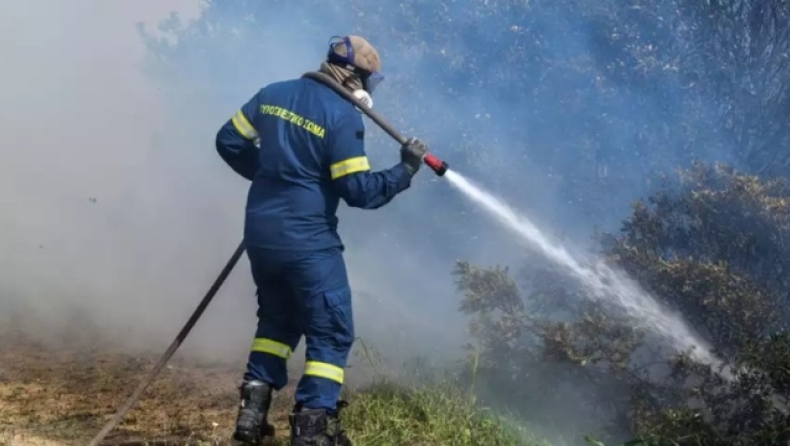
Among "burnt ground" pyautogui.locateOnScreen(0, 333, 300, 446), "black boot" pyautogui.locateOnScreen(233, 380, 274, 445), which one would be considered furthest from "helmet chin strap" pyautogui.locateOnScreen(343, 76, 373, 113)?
"burnt ground" pyautogui.locateOnScreen(0, 333, 300, 446)

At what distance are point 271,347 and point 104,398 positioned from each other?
4.90 ft

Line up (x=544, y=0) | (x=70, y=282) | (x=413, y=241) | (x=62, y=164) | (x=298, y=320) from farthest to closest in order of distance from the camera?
(x=62, y=164), (x=70, y=282), (x=413, y=241), (x=544, y=0), (x=298, y=320)

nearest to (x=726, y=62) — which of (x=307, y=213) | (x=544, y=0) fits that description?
(x=544, y=0)

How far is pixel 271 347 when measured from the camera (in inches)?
177

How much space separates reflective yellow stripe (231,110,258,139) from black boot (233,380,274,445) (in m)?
1.19

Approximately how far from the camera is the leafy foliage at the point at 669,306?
5234 mm

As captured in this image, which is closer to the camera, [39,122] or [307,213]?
[307,213]

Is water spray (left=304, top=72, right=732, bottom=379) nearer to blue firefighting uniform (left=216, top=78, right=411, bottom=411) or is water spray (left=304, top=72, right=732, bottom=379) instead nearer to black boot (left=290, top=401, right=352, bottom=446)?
blue firefighting uniform (left=216, top=78, right=411, bottom=411)

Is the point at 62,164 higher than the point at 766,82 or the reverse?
the reverse

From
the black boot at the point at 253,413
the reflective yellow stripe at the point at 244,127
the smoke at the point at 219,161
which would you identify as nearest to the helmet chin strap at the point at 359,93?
the reflective yellow stripe at the point at 244,127

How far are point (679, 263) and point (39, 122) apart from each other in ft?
27.1

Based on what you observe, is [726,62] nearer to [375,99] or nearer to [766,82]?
[766,82]

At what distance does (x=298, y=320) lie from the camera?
180 inches

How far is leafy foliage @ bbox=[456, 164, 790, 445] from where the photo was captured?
523cm
